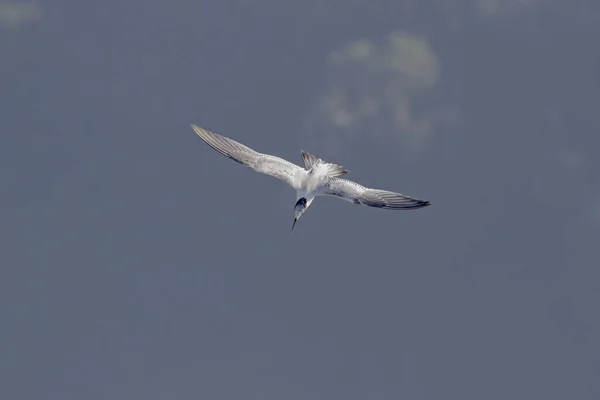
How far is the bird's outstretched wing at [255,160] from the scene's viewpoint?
120 meters

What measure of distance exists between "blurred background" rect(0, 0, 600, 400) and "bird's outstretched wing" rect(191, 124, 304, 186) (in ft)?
93.3

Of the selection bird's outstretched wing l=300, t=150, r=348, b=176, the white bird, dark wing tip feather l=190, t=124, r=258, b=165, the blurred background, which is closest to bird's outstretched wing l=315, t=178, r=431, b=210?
the white bird

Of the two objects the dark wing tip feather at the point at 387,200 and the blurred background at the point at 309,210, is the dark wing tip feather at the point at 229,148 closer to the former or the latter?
the dark wing tip feather at the point at 387,200

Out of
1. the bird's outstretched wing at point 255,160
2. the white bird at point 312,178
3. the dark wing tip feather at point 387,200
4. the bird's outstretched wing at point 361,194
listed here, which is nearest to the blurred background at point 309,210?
the bird's outstretched wing at point 255,160

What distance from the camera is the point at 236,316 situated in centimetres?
14975

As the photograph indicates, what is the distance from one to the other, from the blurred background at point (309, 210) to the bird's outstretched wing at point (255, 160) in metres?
28.4

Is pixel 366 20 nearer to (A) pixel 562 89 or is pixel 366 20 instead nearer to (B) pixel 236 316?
(A) pixel 562 89

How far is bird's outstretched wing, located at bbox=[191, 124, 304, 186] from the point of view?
12012 cm

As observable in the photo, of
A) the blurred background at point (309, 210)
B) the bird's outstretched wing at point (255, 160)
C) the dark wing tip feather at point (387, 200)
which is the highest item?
the blurred background at point (309, 210)

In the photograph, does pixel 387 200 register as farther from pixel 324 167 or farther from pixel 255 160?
pixel 255 160

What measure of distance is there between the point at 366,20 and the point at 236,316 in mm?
32054

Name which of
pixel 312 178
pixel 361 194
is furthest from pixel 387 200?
pixel 312 178

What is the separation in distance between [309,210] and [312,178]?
102 ft

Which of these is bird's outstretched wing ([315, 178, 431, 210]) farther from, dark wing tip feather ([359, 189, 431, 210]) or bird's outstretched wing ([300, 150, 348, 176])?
bird's outstretched wing ([300, 150, 348, 176])
